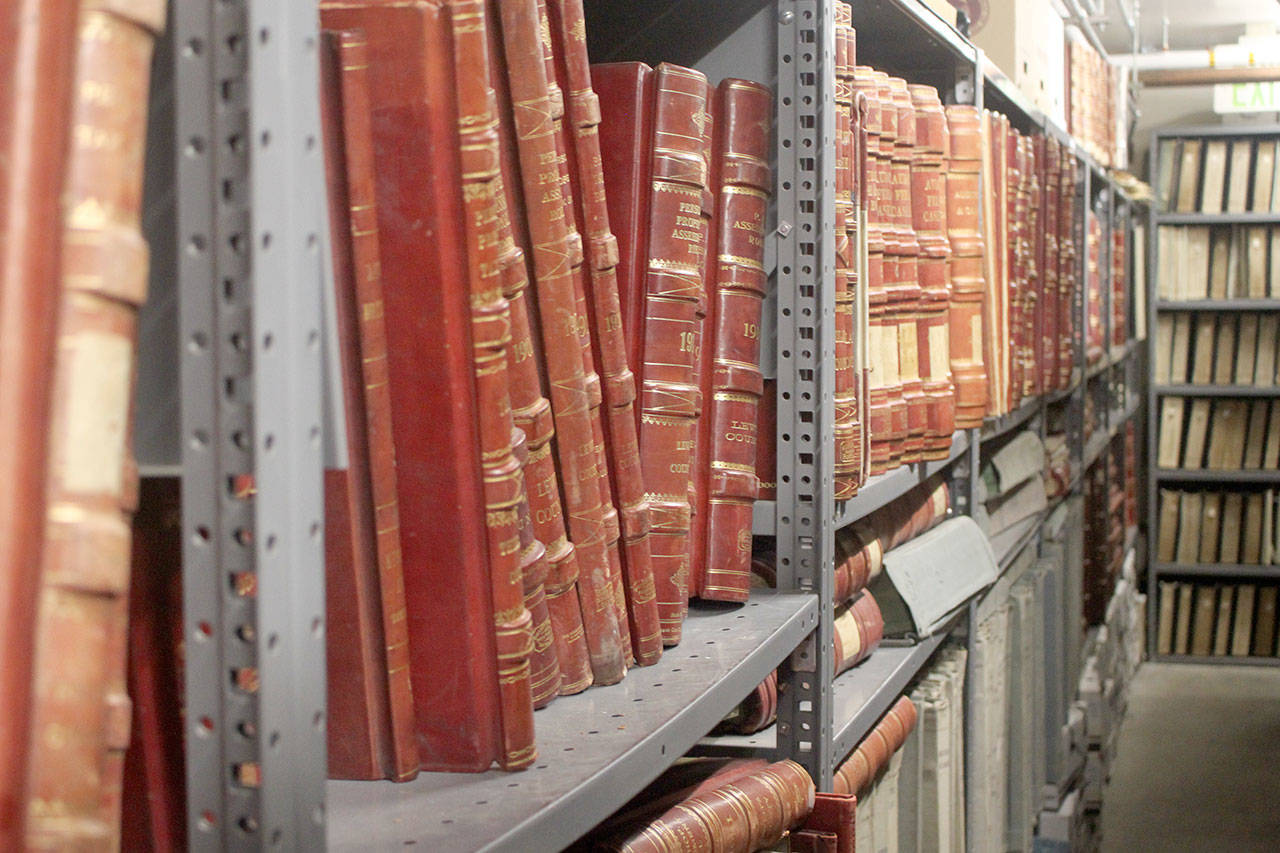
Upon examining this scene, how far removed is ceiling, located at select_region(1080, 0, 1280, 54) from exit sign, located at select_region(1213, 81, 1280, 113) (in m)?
0.27

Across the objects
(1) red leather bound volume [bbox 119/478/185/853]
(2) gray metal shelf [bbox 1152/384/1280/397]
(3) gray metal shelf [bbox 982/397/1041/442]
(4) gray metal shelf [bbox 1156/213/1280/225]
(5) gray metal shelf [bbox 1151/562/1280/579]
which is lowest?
(5) gray metal shelf [bbox 1151/562/1280/579]

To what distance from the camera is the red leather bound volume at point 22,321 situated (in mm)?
406

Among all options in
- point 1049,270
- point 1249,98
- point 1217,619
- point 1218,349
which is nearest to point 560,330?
point 1049,270

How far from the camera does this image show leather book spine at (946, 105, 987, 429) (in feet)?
6.33

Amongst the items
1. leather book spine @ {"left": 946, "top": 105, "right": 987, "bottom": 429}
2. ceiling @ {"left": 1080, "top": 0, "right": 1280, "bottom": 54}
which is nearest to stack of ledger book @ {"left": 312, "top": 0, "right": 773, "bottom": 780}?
leather book spine @ {"left": 946, "top": 105, "right": 987, "bottom": 429}

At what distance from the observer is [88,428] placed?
434mm

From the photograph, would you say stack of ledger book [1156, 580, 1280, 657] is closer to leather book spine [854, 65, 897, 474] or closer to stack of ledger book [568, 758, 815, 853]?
leather book spine [854, 65, 897, 474]

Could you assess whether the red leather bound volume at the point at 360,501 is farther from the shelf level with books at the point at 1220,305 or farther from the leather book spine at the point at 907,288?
the shelf level with books at the point at 1220,305

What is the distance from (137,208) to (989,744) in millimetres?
2169

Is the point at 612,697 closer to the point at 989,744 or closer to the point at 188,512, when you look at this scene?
the point at 188,512

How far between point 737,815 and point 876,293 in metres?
0.69

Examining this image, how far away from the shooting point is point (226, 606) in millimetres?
498

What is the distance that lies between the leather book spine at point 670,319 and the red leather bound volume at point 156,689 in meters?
0.55

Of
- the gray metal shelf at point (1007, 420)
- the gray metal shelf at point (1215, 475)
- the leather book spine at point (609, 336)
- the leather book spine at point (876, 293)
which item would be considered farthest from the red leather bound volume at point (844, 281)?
the gray metal shelf at point (1215, 475)
